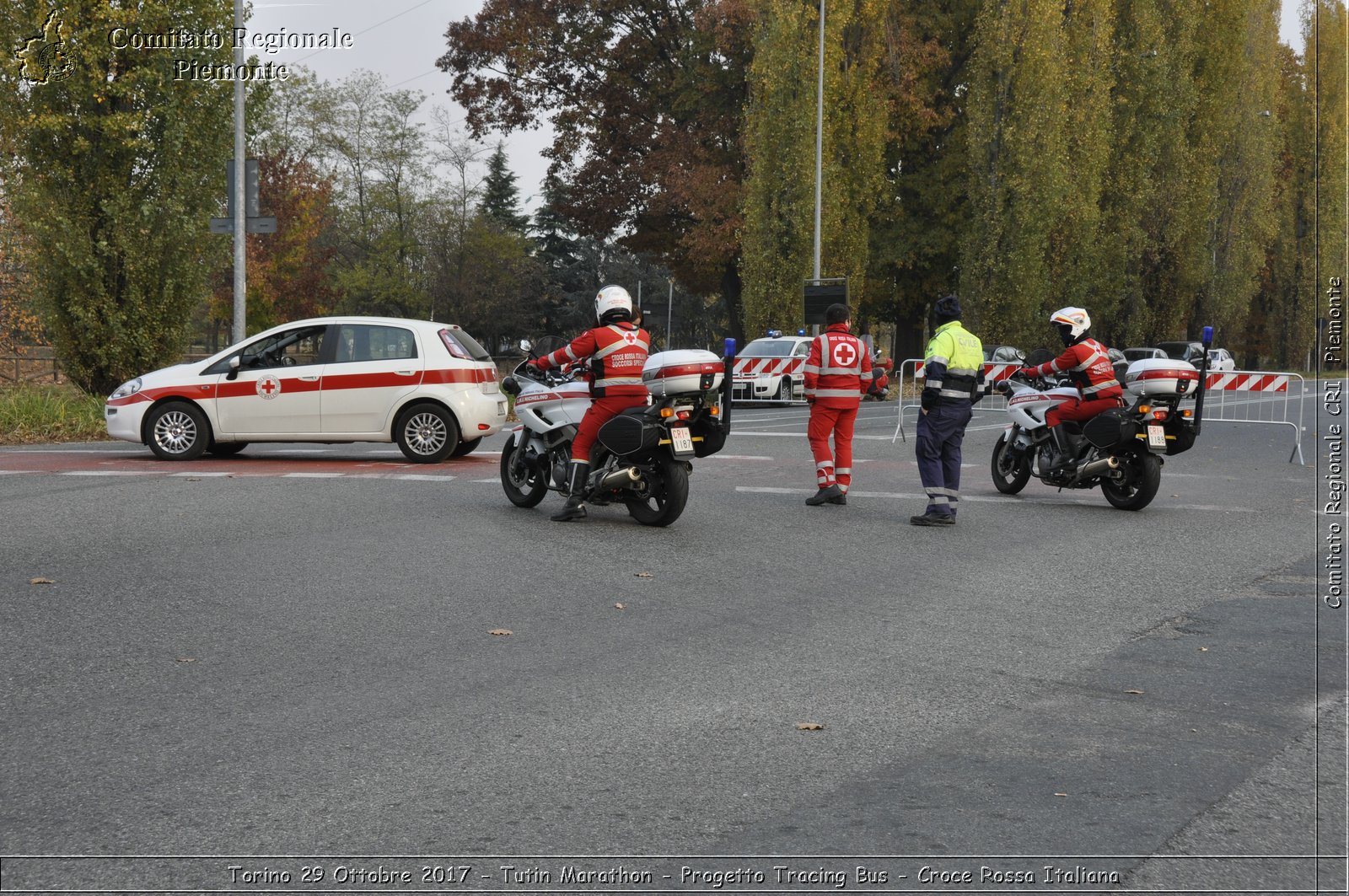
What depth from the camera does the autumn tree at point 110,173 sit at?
21.3 m

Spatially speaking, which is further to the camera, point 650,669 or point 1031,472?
point 1031,472

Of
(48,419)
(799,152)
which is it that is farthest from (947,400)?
(799,152)

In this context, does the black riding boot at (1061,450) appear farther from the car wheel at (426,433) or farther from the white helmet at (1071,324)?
the car wheel at (426,433)

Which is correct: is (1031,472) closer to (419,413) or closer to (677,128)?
(419,413)

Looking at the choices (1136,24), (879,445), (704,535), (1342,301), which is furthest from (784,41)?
(1342,301)

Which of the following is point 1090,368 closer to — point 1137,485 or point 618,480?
point 1137,485

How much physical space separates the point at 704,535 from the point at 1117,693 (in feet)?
16.4

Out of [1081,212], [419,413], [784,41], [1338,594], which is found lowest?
[1338,594]

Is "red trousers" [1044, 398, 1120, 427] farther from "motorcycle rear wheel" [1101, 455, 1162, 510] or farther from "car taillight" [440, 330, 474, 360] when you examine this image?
"car taillight" [440, 330, 474, 360]

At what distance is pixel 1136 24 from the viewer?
4816cm

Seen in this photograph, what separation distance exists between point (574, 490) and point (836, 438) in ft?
9.72

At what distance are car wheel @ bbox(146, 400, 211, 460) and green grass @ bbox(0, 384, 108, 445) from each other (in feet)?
12.7

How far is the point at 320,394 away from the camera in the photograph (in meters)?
15.8

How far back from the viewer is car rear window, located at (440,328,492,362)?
1603 centimetres
